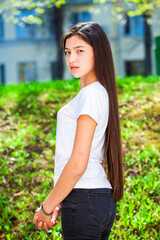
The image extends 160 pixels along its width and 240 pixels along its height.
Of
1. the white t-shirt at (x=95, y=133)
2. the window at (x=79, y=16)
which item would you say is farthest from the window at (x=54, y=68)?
the white t-shirt at (x=95, y=133)

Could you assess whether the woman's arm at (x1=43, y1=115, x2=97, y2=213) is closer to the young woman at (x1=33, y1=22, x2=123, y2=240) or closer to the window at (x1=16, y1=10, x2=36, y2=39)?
the young woman at (x1=33, y1=22, x2=123, y2=240)

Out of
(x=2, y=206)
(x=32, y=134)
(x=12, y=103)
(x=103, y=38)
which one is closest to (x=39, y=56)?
(x=12, y=103)

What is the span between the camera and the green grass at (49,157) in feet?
11.5

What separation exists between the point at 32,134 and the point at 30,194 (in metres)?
1.35

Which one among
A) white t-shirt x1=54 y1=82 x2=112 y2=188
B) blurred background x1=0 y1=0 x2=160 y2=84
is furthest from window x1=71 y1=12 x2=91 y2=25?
white t-shirt x1=54 y1=82 x2=112 y2=188

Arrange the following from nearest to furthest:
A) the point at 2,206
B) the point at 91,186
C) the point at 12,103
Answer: the point at 91,186, the point at 2,206, the point at 12,103

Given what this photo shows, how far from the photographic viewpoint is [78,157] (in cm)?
180

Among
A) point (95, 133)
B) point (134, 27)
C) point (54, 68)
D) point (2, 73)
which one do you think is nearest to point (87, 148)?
point (95, 133)

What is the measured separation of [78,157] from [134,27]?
876 inches

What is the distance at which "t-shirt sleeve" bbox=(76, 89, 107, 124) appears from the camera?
71.9 inches

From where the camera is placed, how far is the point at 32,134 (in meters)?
5.20

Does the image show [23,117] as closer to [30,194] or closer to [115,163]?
[30,194]

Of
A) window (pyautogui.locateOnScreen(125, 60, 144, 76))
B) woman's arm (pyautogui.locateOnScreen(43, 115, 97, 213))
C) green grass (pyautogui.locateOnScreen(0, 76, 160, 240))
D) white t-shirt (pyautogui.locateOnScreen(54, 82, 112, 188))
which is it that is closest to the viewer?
woman's arm (pyautogui.locateOnScreen(43, 115, 97, 213))

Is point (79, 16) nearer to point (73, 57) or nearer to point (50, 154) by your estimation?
point (50, 154)
